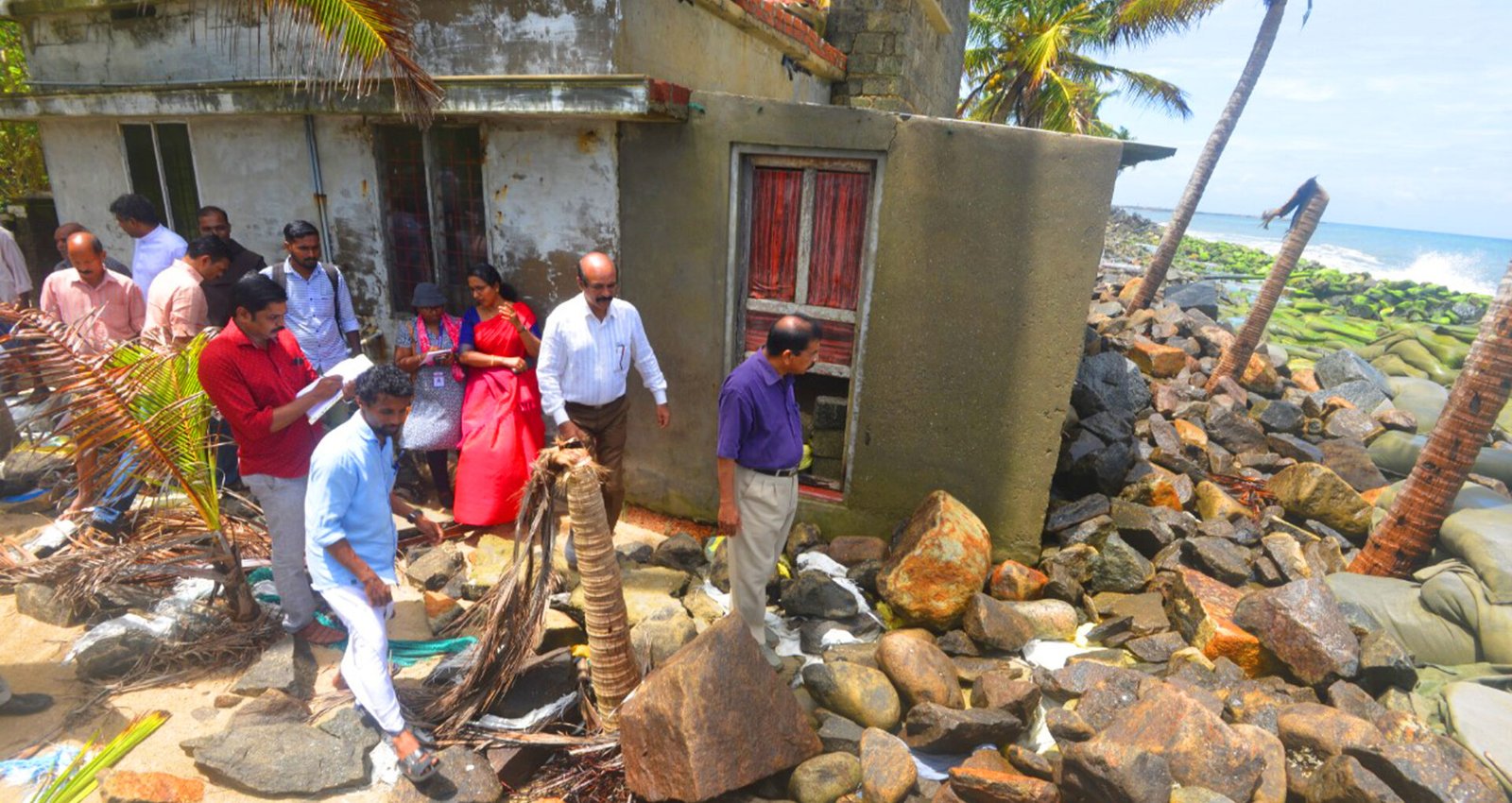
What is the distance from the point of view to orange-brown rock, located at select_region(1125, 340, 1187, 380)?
9562 millimetres

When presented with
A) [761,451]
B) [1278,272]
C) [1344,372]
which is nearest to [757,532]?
[761,451]

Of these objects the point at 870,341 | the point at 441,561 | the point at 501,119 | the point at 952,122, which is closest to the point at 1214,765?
the point at 870,341

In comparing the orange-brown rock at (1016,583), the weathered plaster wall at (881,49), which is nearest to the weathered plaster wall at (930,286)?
the orange-brown rock at (1016,583)

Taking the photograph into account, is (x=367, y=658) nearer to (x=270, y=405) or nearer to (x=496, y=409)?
(x=270, y=405)

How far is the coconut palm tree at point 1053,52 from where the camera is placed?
1295 cm

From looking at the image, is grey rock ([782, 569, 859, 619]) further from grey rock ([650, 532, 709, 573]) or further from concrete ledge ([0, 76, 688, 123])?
concrete ledge ([0, 76, 688, 123])

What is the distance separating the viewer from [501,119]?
523 cm

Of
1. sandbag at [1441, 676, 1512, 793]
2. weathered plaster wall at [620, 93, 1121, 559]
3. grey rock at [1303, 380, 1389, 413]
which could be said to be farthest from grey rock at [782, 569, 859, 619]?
grey rock at [1303, 380, 1389, 413]

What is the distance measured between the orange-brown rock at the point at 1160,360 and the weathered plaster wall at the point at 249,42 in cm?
806

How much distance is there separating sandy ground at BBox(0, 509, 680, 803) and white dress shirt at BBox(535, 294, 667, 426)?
5.30ft

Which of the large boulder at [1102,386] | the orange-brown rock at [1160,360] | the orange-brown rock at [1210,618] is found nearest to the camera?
the orange-brown rock at [1210,618]

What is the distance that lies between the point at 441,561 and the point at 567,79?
3.16m

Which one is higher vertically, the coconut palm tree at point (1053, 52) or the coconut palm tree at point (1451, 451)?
the coconut palm tree at point (1053, 52)

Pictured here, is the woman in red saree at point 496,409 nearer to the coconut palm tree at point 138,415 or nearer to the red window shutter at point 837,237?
the coconut palm tree at point 138,415
